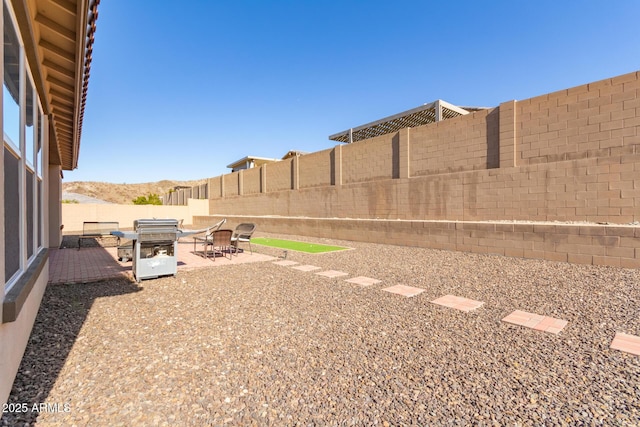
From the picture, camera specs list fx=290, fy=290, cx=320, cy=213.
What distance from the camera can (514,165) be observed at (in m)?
8.35

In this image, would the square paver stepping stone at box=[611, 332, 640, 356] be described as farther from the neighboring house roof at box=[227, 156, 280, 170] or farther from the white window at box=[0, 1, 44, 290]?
the neighboring house roof at box=[227, 156, 280, 170]

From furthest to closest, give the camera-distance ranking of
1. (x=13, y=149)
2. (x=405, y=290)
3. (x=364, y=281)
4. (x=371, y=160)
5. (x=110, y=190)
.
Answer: (x=110, y=190), (x=371, y=160), (x=364, y=281), (x=405, y=290), (x=13, y=149)

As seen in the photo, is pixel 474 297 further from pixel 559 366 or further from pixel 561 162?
pixel 561 162

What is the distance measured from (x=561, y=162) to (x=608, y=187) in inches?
44.1

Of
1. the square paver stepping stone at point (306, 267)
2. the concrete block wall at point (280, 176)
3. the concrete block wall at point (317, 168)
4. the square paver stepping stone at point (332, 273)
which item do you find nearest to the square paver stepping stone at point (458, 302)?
the square paver stepping stone at point (332, 273)

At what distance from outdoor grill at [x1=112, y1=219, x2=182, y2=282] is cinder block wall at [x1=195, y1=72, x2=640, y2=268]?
777cm

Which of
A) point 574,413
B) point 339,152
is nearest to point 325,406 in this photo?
point 574,413

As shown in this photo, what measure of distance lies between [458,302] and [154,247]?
5587mm

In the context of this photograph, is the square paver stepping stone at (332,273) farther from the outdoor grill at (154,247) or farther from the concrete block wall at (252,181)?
the concrete block wall at (252,181)

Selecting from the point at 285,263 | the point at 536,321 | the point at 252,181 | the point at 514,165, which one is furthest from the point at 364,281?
the point at 252,181

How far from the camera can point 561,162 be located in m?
7.41

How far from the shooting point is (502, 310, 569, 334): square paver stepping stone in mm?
3420

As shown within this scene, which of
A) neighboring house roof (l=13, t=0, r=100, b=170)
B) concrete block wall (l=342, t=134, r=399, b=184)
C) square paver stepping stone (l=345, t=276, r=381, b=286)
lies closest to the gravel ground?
square paver stepping stone (l=345, t=276, r=381, b=286)

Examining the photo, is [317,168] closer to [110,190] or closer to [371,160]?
[371,160]
